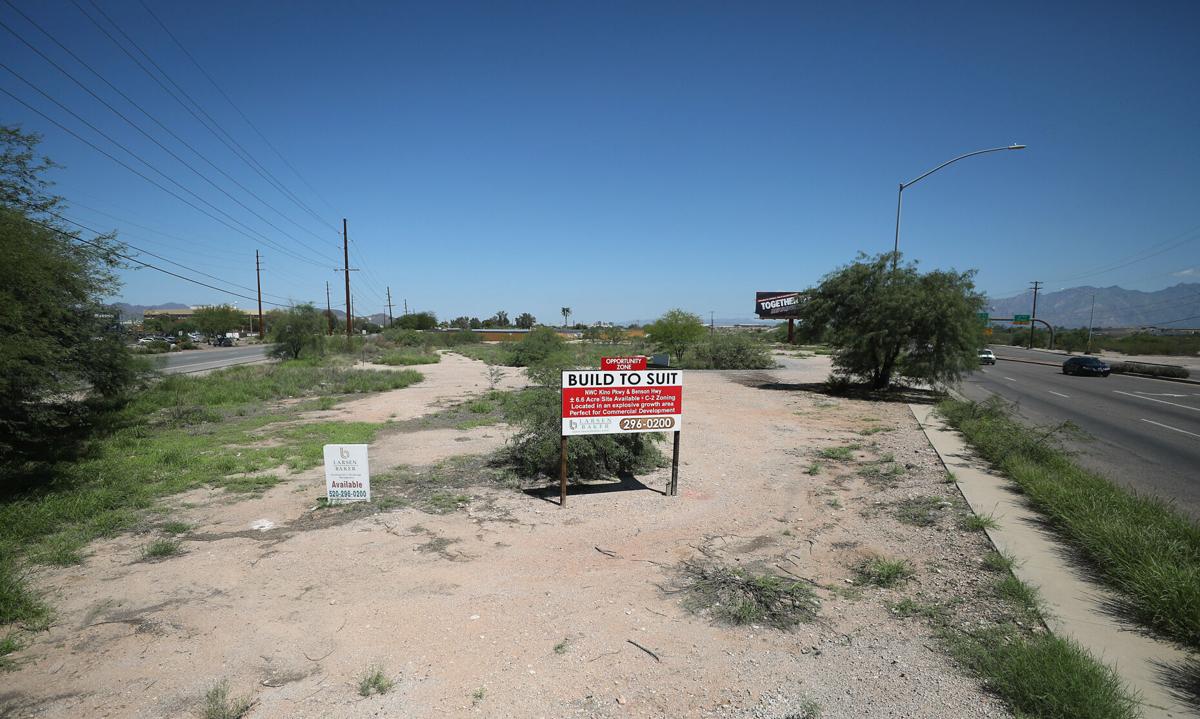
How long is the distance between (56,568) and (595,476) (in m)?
6.88

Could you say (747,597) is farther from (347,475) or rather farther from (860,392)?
(860,392)

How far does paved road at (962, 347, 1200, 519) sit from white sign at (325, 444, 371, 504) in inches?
460

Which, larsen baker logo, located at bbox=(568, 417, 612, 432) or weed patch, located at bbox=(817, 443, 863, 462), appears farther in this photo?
weed patch, located at bbox=(817, 443, 863, 462)

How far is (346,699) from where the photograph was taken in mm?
3773

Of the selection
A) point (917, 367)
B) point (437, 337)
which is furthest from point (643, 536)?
point (437, 337)

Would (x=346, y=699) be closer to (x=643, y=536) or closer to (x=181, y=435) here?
(x=643, y=536)

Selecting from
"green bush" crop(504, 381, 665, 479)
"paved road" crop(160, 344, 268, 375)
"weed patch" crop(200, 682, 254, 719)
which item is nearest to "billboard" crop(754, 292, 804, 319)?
"paved road" crop(160, 344, 268, 375)

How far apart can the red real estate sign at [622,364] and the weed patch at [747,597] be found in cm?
336

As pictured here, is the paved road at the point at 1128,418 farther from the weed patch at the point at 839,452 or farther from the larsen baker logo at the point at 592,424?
the larsen baker logo at the point at 592,424

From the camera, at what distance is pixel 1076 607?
4902mm

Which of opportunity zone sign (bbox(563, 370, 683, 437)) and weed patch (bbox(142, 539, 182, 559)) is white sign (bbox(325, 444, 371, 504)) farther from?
opportunity zone sign (bbox(563, 370, 683, 437))

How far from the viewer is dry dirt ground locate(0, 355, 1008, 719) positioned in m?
3.80

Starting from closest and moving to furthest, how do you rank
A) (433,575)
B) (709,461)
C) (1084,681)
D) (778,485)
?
(1084,681) → (433,575) → (778,485) → (709,461)

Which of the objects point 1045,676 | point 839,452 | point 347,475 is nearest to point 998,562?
point 1045,676
